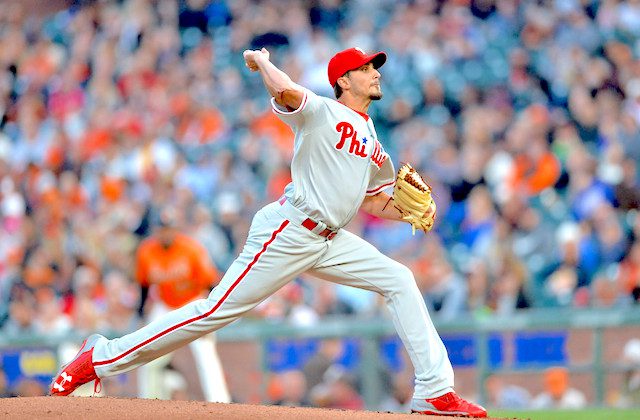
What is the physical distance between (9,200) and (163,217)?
5.37 metres

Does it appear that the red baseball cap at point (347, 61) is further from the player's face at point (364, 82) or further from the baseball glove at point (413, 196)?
the baseball glove at point (413, 196)

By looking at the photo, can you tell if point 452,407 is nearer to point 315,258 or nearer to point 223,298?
point 315,258

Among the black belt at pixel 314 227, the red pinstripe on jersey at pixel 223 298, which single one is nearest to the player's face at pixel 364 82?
the black belt at pixel 314 227

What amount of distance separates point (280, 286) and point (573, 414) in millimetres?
3366

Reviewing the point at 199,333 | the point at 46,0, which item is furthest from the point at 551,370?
the point at 46,0

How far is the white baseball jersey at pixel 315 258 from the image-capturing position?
5699 mm

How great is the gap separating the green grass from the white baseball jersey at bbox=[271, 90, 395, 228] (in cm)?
286

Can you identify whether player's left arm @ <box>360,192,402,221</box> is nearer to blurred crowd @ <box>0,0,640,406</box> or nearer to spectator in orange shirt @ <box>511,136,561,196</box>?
blurred crowd @ <box>0,0,640,406</box>

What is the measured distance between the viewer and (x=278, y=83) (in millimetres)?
5457

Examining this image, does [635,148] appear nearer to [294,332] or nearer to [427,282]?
[427,282]

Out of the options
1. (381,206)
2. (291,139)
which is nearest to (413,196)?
(381,206)

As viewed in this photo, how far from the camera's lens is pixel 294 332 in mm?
9492

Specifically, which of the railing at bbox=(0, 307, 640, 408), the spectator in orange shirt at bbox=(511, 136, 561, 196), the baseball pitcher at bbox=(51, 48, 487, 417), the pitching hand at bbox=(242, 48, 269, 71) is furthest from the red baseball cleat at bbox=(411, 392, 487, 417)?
the spectator in orange shirt at bbox=(511, 136, 561, 196)

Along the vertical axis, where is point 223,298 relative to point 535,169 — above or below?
above
